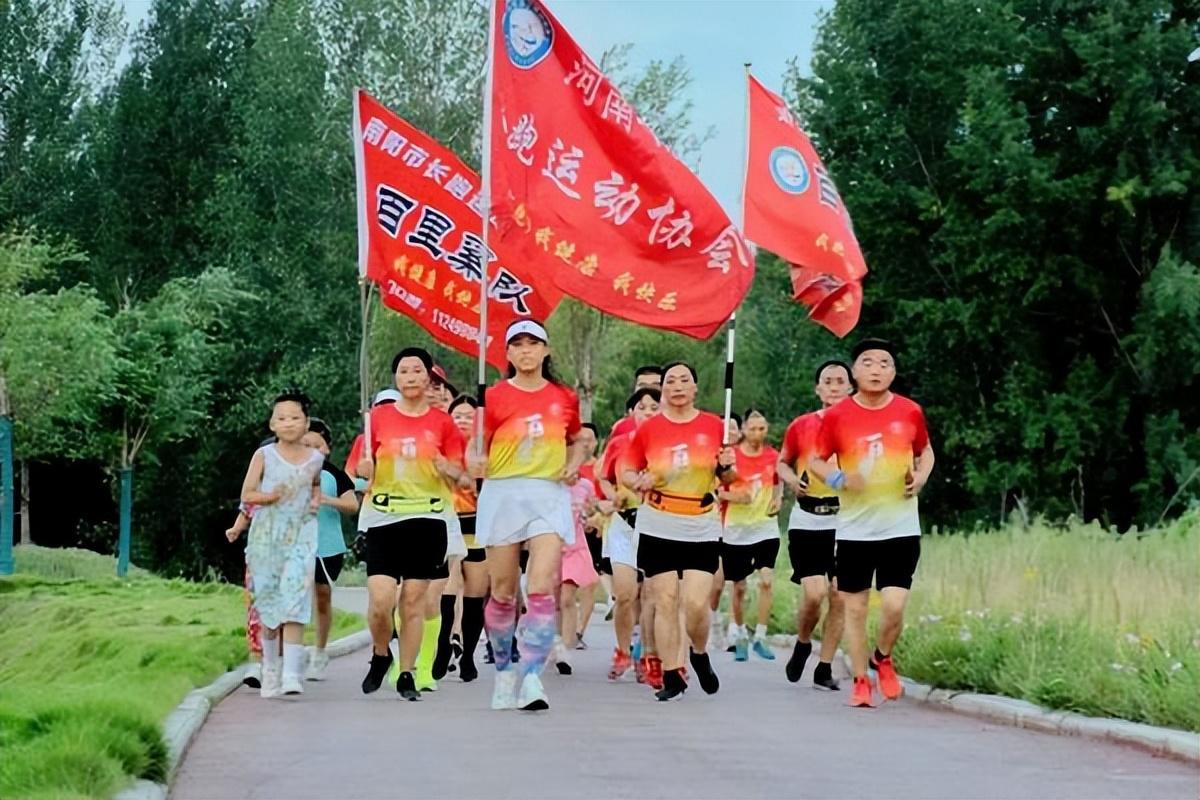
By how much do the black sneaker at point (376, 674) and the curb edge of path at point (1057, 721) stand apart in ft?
10.6

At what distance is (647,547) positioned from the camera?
12883mm

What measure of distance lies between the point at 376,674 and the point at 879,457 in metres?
3.31

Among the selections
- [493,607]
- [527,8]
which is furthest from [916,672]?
[527,8]

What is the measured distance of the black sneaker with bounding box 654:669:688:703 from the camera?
12891 millimetres

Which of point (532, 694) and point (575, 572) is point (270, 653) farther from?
point (575, 572)

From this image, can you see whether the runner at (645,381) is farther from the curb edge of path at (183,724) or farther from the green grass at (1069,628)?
the curb edge of path at (183,724)

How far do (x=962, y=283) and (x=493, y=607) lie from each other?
3567 centimetres

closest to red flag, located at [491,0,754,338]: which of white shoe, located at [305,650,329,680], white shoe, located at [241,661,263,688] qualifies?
white shoe, located at [241,661,263,688]

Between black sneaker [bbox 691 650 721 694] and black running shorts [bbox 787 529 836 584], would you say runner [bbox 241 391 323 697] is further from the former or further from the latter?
black running shorts [bbox 787 529 836 584]

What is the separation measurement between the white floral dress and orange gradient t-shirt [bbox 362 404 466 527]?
477 millimetres

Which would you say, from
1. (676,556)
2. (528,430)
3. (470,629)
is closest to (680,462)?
(676,556)

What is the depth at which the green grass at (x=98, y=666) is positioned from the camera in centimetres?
799

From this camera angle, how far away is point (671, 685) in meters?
12.9

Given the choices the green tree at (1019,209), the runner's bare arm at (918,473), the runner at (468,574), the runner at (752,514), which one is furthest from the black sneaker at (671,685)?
the green tree at (1019,209)
